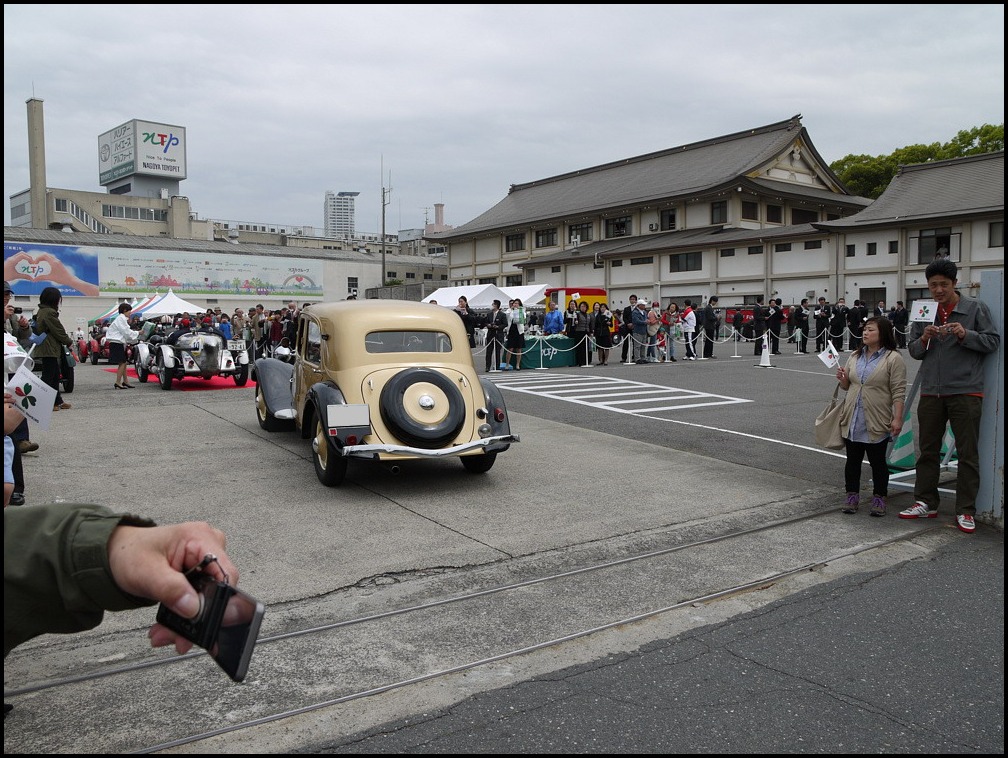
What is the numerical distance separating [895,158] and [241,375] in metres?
47.3

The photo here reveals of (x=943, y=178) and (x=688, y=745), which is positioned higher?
(x=943, y=178)

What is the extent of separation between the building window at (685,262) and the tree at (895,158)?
48.0ft

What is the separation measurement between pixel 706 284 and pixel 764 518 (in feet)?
122

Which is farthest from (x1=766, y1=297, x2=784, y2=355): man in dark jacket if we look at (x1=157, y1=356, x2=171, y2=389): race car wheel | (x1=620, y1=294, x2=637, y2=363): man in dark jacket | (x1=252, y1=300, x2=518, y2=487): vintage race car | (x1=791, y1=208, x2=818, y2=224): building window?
(x1=791, y1=208, x2=818, y2=224): building window

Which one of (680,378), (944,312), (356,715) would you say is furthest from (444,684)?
(680,378)

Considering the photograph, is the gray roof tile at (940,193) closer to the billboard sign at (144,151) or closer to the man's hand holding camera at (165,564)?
the man's hand holding camera at (165,564)

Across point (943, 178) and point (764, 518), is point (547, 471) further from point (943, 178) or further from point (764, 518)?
→ point (943, 178)

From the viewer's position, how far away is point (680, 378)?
16891 mm

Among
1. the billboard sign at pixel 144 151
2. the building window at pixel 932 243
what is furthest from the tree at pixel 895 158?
the billboard sign at pixel 144 151

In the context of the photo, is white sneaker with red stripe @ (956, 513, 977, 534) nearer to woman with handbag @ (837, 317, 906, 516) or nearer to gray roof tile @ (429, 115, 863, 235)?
woman with handbag @ (837, 317, 906, 516)

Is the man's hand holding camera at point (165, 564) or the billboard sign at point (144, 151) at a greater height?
the billboard sign at point (144, 151)

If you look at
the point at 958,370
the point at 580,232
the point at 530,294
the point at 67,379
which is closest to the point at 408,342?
the point at 958,370

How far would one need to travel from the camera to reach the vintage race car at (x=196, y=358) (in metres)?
15.7

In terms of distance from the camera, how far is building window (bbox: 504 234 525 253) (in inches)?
2188
